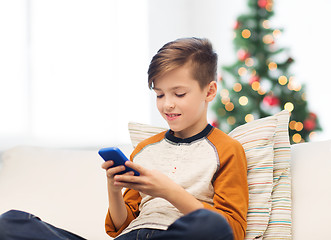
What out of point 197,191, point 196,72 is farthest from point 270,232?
point 196,72

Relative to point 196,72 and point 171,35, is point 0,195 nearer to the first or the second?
point 196,72

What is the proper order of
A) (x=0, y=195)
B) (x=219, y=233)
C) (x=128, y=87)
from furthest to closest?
(x=128, y=87) → (x=0, y=195) → (x=219, y=233)

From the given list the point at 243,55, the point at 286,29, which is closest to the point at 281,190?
the point at 243,55

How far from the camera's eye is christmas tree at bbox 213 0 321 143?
316cm

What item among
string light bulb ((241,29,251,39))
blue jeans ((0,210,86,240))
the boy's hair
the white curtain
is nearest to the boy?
the boy's hair

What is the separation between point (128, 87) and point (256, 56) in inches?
43.7

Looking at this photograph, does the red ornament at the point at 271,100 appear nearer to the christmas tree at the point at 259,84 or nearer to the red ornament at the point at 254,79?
the christmas tree at the point at 259,84

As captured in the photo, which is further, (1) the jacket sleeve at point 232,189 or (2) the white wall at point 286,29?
(2) the white wall at point 286,29

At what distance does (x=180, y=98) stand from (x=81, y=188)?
2.22 feet

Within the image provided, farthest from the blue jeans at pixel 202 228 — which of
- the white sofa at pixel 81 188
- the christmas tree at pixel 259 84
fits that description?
the christmas tree at pixel 259 84

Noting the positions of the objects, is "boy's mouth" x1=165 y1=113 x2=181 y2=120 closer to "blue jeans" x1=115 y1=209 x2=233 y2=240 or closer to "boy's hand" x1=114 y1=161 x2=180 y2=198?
"boy's hand" x1=114 y1=161 x2=180 y2=198

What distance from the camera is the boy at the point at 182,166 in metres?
1.11

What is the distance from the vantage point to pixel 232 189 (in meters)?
1.18

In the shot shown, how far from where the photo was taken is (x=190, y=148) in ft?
4.26
